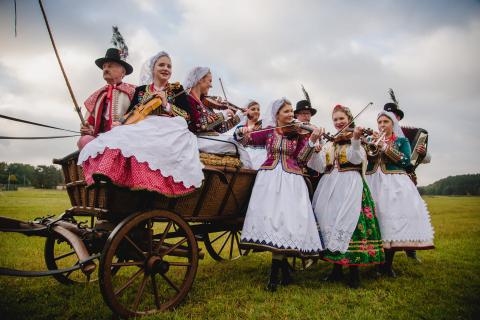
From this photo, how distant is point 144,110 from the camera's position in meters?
3.01

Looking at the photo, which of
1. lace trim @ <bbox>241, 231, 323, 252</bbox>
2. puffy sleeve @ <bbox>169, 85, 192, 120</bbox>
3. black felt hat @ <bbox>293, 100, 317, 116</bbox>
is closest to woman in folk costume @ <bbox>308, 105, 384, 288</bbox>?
lace trim @ <bbox>241, 231, 323, 252</bbox>

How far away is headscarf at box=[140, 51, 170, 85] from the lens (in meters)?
3.54

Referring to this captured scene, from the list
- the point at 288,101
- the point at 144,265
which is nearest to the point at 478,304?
the point at 288,101

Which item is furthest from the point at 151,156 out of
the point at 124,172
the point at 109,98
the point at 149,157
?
the point at 109,98

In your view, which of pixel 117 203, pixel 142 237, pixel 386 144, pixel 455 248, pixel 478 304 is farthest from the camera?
pixel 455 248

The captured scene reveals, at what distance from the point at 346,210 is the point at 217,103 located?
2115mm

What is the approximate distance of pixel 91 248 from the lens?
323 centimetres

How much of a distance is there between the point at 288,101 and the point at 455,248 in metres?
5.03

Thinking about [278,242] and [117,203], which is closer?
[117,203]

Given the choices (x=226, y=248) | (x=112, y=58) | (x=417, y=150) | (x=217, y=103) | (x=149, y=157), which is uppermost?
(x=112, y=58)

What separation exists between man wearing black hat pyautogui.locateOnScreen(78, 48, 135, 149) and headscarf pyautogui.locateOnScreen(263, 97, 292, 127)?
A: 1.70m

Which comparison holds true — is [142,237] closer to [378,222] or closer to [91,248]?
[91,248]

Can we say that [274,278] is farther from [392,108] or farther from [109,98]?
[392,108]

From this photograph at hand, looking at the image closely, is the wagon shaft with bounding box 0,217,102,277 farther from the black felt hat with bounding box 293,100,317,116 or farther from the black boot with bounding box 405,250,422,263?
the black boot with bounding box 405,250,422,263
